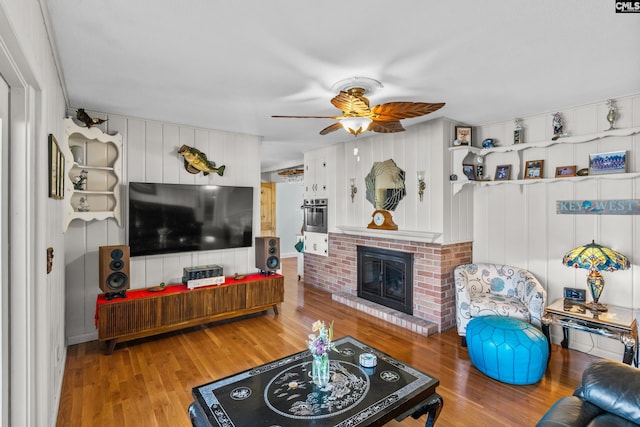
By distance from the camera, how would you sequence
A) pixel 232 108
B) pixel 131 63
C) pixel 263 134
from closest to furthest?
pixel 131 63
pixel 232 108
pixel 263 134

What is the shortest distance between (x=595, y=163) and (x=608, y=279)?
43.3 inches

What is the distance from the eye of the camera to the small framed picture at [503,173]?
3.65 meters

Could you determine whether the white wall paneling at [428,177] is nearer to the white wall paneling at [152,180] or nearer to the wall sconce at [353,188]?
the wall sconce at [353,188]

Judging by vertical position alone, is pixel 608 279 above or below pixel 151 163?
below

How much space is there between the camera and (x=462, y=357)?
3070mm

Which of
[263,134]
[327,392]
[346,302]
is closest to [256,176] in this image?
[263,134]

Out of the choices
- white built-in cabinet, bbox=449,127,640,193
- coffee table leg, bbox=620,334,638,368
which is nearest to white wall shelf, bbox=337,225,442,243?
white built-in cabinet, bbox=449,127,640,193

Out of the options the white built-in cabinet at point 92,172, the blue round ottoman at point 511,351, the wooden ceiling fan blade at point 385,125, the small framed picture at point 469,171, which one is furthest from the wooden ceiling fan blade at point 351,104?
the white built-in cabinet at point 92,172

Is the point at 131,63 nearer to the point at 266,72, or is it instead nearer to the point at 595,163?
the point at 266,72

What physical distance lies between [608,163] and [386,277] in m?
2.62

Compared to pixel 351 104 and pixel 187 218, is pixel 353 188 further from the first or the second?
pixel 351 104

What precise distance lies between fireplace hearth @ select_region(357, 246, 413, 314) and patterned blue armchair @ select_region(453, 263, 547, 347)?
2.11 feet

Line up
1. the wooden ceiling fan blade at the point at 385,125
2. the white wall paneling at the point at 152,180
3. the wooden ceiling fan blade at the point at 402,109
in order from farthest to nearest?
1. the white wall paneling at the point at 152,180
2. the wooden ceiling fan blade at the point at 385,125
3. the wooden ceiling fan blade at the point at 402,109

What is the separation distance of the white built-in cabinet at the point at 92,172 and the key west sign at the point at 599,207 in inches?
184
